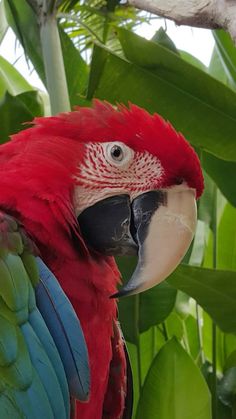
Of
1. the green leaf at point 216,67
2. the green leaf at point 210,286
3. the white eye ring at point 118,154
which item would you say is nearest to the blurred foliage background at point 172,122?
the green leaf at point 210,286

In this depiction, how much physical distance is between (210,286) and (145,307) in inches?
6.8

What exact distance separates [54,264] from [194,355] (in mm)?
717

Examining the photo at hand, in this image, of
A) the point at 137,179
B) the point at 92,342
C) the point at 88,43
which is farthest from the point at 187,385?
the point at 88,43

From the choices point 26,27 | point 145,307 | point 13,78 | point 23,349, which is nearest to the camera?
point 23,349

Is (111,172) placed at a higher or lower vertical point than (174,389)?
higher

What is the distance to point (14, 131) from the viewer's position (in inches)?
45.9

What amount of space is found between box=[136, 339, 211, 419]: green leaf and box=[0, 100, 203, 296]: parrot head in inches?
11.3

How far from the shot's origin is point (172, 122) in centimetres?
114

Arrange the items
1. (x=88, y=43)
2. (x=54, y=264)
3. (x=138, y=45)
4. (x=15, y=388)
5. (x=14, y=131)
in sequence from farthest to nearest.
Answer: (x=88, y=43)
(x=14, y=131)
(x=138, y=45)
(x=54, y=264)
(x=15, y=388)

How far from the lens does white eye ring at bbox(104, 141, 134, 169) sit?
84 centimetres

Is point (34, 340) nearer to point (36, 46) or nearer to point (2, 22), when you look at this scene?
point (36, 46)

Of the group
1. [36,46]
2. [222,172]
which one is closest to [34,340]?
[222,172]

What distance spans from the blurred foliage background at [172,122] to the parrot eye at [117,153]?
0.77 ft

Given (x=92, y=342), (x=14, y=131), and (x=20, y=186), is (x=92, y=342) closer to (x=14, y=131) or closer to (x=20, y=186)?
(x=20, y=186)
